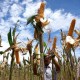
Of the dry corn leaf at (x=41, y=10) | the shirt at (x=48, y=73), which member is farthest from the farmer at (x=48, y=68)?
the dry corn leaf at (x=41, y=10)

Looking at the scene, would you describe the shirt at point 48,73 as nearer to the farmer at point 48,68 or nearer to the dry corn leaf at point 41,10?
the farmer at point 48,68

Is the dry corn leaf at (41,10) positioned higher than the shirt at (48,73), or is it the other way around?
the dry corn leaf at (41,10)

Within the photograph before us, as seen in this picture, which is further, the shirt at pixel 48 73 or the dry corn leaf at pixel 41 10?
the dry corn leaf at pixel 41 10

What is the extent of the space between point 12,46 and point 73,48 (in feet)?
4.32

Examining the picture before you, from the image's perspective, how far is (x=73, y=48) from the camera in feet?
8.66

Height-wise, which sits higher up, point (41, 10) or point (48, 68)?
point (41, 10)

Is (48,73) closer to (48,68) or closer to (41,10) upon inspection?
(48,68)

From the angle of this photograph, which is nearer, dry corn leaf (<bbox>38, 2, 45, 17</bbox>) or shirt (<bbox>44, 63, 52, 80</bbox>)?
shirt (<bbox>44, 63, 52, 80</bbox>)

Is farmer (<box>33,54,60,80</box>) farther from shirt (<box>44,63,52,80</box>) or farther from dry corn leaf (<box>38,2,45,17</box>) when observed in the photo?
dry corn leaf (<box>38,2,45,17</box>)

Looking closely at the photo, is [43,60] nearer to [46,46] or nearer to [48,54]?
[48,54]

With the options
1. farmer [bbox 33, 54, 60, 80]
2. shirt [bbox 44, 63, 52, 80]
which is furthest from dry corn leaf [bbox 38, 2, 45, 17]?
shirt [bbox 44, 63, 52, 80]

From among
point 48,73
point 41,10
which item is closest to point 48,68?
point 48,73

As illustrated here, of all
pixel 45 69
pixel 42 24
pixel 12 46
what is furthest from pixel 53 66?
pixel 12 46

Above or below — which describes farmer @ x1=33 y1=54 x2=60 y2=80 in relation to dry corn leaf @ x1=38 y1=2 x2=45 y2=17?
below
